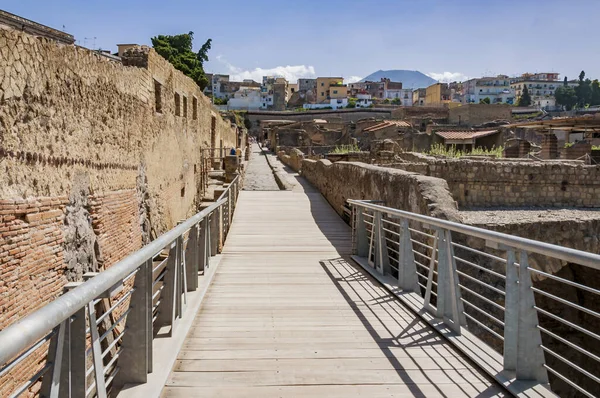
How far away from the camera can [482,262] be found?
27.6 ft

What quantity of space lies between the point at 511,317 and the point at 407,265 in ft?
7.47

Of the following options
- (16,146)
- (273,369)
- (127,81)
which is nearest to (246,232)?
(127,81)

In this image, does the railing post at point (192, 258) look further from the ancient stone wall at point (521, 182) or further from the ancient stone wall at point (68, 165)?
the ancient stone wall at point (521, 182)

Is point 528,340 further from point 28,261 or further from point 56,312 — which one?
point 28,261

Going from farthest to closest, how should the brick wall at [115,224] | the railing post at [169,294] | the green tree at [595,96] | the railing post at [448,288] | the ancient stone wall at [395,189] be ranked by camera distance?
the green tree at [595,96]
the brick wall at [115,224]
the ancient stone wall at [395,189]
the railing post at [448,288]
the railing post at [169,294]

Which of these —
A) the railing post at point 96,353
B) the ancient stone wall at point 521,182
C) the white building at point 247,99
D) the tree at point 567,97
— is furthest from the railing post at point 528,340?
the tree at point 567,97

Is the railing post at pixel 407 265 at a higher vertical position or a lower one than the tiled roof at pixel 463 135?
lower

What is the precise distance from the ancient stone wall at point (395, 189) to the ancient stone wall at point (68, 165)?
173 inches

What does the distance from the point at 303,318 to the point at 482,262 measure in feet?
15.0

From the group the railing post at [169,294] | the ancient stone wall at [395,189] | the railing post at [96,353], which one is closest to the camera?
the railing post at [96,353]

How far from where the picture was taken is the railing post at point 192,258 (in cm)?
550

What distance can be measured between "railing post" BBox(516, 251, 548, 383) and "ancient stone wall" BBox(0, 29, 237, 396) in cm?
443

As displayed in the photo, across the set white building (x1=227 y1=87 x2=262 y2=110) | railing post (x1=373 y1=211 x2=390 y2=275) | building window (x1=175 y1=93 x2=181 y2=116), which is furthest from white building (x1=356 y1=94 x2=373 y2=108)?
railing post (x1=373 y1=211 x2=390 y2=275)

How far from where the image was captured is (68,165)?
6.63 m
